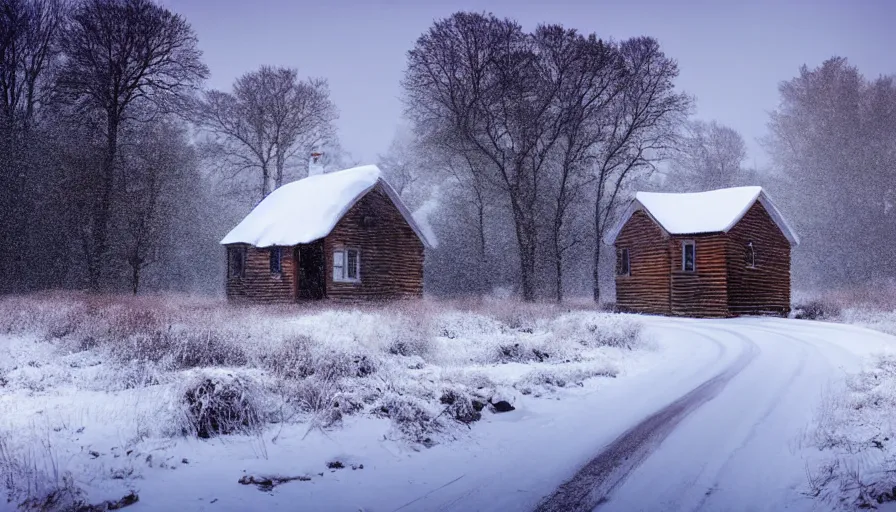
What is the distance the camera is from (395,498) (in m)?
5.07

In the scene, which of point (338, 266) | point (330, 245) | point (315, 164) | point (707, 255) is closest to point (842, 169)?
point (707, 255)

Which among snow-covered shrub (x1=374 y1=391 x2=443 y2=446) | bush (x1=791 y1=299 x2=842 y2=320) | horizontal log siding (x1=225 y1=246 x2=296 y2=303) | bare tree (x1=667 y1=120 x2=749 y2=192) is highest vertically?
bare tree (x1=667 y1=120 x2=749 y2=192)

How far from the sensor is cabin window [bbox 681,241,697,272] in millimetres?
27670

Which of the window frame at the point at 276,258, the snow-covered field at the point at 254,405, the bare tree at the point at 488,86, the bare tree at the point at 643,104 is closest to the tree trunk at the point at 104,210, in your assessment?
the window frame at the point at 276,258

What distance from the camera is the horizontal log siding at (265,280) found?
2464cm

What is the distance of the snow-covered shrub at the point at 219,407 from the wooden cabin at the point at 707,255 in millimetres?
24564

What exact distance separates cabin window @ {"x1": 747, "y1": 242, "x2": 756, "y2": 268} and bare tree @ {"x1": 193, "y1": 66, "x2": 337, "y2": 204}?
23851 mm

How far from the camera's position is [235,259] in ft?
90.0

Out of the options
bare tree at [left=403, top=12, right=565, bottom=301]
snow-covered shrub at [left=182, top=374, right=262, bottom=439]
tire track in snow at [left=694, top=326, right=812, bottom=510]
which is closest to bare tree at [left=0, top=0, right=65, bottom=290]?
bare tree at [left=403, top=12, right=565, bottom=301]

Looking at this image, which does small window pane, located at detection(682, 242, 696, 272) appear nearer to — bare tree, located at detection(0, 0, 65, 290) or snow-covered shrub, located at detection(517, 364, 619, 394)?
snow-covered shrub, located at detection(517, 364, 619, 394)

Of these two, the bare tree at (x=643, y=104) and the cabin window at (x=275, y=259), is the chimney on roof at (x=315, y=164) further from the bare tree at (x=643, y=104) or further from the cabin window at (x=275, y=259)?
the bare tree at (x=643, y=104)

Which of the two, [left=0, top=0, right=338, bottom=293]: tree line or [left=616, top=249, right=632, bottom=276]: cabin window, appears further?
[left=616, top=249, right=632, bottom=276]: cabin window

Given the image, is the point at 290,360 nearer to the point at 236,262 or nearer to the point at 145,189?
the point at 236,262

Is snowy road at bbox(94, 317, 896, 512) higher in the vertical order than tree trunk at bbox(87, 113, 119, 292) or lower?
lower
